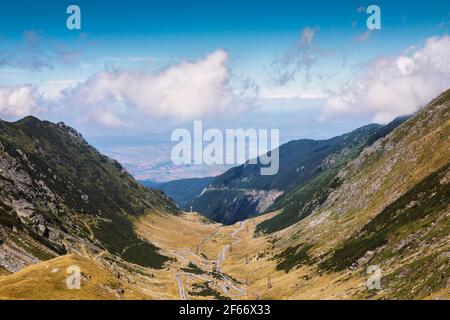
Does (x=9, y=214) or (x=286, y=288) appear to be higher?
(x=9, y=214)

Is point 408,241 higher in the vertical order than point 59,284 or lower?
higher

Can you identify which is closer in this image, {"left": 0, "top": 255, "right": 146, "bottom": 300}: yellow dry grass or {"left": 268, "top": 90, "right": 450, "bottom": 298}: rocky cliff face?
{"left": 268, "top": 90, "right": 450, "bottom": 298}: rocky cliff face

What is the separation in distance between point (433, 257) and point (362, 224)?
91.7 metres

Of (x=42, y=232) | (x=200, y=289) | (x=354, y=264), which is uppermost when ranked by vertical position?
(x=42, y=232)

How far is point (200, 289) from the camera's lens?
184 meters

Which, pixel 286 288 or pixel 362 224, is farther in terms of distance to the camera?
pixel 362 224

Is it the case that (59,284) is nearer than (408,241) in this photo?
Yes

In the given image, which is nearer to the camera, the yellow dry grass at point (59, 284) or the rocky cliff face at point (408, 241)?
the rocky cliff face at point (408, 241)
